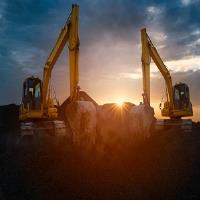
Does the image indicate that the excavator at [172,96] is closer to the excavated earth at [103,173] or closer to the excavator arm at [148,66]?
the excavator arm at [148,66]

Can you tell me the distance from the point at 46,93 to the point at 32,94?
40.5 inches

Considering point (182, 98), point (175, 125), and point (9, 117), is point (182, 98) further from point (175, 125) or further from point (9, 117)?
point (9, 117)

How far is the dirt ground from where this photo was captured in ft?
42.2

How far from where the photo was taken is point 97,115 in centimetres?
1711

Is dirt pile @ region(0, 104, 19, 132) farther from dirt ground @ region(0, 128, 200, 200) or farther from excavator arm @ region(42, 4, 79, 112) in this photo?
dirt ground @ region(0, 128, 200, 200)

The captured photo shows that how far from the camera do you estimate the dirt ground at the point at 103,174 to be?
42.2ft

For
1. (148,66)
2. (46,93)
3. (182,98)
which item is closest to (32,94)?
(46,93)

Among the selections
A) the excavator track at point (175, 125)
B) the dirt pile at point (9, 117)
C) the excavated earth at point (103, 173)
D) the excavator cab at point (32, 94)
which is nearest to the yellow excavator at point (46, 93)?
the excavator cab at point (32, 94)

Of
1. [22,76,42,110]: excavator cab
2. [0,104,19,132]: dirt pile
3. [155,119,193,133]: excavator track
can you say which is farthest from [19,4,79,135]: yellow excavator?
[0,104,19,132]: dirt pile

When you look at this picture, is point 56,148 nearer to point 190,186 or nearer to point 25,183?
point 25,183

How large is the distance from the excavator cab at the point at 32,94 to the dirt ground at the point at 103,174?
4.63 meters

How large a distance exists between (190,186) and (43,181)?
18.7 feet

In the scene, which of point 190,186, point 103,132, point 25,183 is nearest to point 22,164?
point 25,183

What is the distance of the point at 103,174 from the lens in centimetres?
1429
